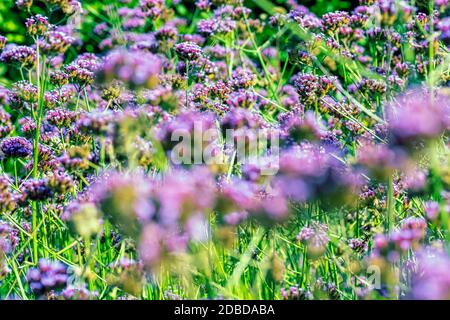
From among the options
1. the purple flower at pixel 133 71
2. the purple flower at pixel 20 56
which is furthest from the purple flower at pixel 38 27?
the purple flower at pixel 133 71

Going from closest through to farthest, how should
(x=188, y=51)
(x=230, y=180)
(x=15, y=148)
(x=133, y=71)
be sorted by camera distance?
(x=133, y=71)
(x=230, y=180)
(x=15, y=148)
(x=188, y=51)

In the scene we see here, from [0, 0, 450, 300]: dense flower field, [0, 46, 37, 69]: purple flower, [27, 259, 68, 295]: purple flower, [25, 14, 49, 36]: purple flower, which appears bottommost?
[27, 259, 68, 295]: purple flower

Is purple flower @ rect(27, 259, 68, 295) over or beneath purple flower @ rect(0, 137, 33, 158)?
beneath

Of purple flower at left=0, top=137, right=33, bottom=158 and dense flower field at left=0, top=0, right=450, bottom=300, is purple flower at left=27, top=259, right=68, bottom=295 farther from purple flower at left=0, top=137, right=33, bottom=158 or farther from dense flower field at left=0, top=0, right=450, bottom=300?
purple flower at left=0, top=137, right=33, bottom=158

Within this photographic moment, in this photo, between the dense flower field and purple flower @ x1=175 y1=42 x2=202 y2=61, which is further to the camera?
purple flower @ x1=175 y1=42 x2=202 y2=61

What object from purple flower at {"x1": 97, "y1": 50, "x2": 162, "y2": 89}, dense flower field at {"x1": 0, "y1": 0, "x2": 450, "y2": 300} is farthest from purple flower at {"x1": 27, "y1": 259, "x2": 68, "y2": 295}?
purple flower at {"x1": 97, "y1": 50, "x2": 162, "y2": 89}

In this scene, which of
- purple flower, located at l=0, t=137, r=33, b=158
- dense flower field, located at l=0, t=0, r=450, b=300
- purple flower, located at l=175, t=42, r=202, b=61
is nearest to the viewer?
dense flower field, located at l=0, t=0, r=450, b=300

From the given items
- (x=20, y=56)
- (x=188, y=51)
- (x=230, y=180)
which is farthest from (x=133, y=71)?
(x=20, y=56)

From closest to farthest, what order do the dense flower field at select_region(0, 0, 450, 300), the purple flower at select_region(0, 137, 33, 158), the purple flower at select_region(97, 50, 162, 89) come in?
the dense flower field at select_region(0, 0, 450, 300)
the purple flower at select_region(97, 50, 162, 89)
the purple flower at select_region(0, 137, 33, 158)

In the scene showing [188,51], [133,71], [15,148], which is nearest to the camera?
[133,71]

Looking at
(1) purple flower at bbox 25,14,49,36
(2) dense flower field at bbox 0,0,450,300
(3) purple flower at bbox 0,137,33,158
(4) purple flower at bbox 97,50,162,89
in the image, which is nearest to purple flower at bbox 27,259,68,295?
(2) dense flower field at bbox 0,0,450,300

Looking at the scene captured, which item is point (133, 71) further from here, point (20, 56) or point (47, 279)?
point (20, 56)
